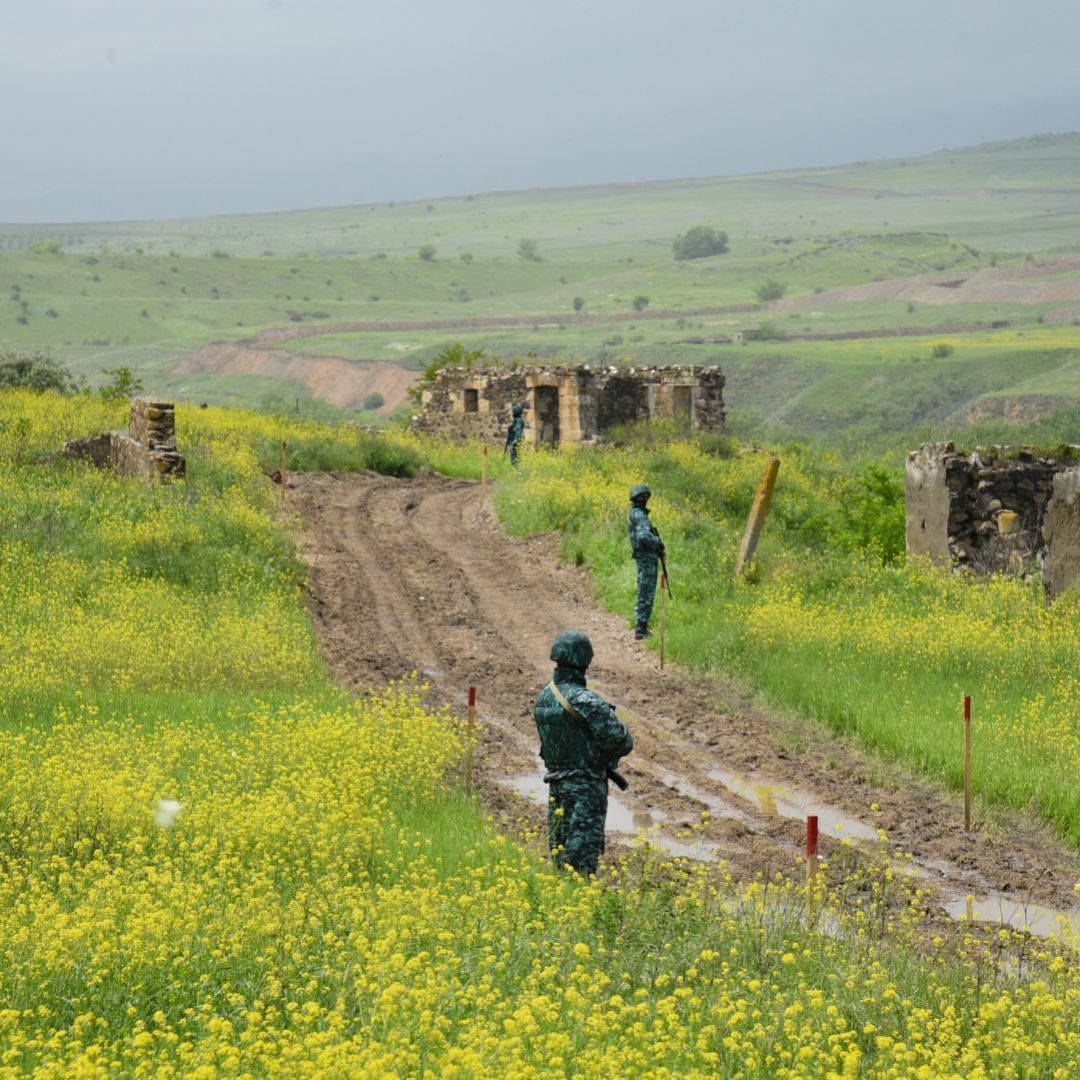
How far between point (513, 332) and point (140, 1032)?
115144mm

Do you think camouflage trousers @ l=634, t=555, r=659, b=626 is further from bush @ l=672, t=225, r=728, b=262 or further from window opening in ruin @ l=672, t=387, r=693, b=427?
bush @ l=672, t=225, r=728, b=262

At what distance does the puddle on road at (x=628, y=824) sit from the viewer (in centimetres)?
1150

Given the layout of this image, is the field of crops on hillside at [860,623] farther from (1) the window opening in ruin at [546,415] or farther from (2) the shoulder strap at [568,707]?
(1) the window opening in ruin at [546,415]

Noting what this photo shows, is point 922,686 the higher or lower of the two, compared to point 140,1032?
lower

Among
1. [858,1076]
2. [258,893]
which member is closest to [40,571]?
[258,893]

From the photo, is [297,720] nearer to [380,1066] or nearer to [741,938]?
[741,938]

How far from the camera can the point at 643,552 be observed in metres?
18.5

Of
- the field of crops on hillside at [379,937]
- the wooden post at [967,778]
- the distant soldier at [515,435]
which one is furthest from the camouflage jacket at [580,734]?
the distant soldier at [515,435]

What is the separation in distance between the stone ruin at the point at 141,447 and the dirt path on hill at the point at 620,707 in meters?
2.47

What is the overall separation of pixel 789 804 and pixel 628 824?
148 centimetres

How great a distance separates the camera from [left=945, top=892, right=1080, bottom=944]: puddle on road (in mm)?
10289

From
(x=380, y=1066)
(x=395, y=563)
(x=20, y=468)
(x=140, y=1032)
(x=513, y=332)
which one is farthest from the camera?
(x=513, y=332)

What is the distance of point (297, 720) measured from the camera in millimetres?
13508

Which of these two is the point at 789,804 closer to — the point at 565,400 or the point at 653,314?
the point at 565,400
